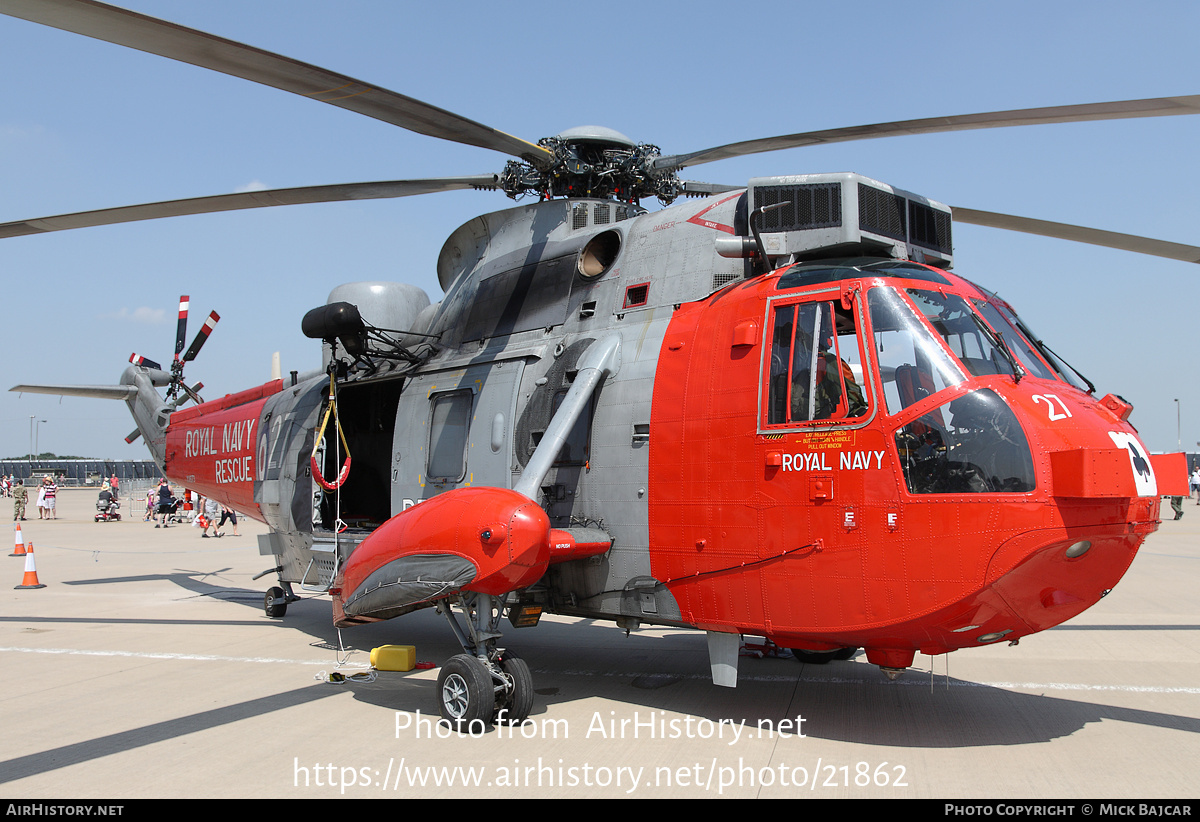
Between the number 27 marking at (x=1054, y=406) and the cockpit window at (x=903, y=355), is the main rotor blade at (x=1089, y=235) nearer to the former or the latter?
the cockpit window at (x=903, y=355)

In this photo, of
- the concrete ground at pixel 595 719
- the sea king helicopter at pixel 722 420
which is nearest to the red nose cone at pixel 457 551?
the sea king helicopter at pixel 722 420

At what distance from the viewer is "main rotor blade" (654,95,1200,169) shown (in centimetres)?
538

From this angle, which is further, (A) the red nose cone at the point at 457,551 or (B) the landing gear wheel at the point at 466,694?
(B) the landing gear wheel at the point at 466,694

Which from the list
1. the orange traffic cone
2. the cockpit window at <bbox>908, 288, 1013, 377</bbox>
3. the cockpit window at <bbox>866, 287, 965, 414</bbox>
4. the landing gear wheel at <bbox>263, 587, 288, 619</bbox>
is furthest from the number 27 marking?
the orange traffic cone

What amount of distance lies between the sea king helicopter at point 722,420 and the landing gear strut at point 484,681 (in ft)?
0.07

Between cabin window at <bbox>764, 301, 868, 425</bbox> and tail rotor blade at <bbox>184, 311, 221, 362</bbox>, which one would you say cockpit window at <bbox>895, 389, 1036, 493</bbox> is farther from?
tail rotor blade at <bbox>184, 311, 221, 362</bbox>

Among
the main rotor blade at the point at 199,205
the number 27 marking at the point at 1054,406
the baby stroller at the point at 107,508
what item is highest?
the main rotor blade at the point at 199,205

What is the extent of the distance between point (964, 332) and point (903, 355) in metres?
0.48

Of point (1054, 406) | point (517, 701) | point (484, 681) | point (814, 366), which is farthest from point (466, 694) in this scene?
point (1054, 406)

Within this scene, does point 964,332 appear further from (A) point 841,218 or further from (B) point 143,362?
(B) point 143,362

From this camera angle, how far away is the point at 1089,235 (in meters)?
7.32

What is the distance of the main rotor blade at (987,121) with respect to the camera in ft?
17.6

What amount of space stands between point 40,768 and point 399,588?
2.41m

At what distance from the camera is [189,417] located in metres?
13.6
